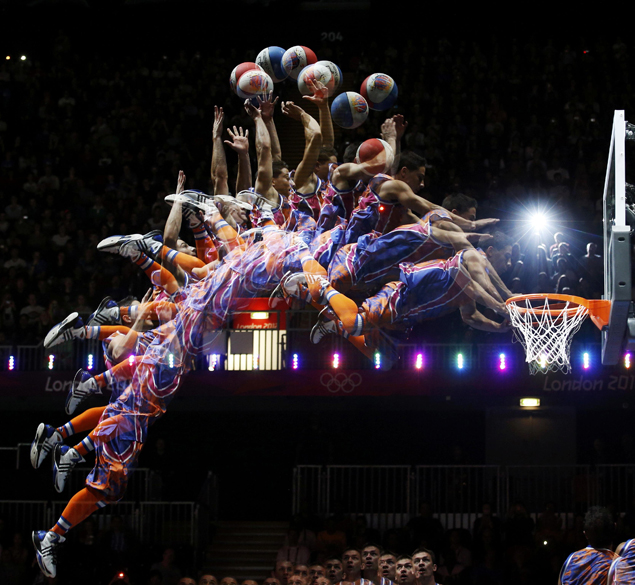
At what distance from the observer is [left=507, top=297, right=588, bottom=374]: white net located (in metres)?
8.58

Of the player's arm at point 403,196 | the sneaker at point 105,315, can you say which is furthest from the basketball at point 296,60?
the sneaker at point 105,315

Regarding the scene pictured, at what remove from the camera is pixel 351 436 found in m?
16.6

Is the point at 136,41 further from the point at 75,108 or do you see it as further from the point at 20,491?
the point at 20,491

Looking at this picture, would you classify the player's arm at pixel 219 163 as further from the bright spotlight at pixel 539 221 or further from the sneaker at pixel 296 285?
the bright spotlight at pixel 539 221

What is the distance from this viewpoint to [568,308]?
8.74 meters

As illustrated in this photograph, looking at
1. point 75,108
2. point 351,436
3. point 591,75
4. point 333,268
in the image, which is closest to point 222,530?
point 351,436

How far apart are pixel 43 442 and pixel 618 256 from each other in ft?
18.0

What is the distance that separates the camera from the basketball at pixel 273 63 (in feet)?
32.2

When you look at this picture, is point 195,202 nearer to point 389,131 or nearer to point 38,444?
point 389,131

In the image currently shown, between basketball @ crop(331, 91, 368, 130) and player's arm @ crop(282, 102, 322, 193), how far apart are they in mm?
232

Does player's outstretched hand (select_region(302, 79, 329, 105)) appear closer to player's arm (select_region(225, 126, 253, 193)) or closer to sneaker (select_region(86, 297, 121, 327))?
player's arm (select_region(225, 126, 253, 193))

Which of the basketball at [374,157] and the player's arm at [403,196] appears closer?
the player's arm at [403,196]

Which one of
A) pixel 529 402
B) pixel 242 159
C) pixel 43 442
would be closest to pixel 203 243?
pixel 242 159

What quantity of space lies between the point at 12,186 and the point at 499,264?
11.4 metres
